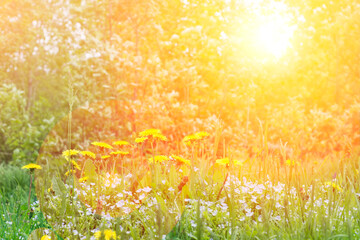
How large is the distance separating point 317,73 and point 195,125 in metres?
2.84

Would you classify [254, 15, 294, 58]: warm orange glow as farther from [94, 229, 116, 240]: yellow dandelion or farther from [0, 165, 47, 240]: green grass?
[94, 229, 116, 240]: yellow dandelion

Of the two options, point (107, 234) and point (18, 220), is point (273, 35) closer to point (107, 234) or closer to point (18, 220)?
point (18, 220)

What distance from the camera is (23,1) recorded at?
567 centimetres

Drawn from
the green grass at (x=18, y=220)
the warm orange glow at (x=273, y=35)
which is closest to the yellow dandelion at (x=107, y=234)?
the green grass at (x=18, y=220)

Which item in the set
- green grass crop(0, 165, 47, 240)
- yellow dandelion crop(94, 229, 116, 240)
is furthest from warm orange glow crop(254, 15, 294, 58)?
yellow dandelion crop(94, 229, 116, 240)

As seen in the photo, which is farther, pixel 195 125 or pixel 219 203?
pixel 195 125

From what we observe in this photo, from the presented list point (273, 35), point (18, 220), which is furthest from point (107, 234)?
point (273, 35)

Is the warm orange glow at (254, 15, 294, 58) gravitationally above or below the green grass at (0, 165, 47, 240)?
above

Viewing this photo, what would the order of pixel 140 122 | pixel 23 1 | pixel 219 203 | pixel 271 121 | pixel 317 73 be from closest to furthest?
pixel 219 203 → pixel 140 122 → pixel 23 1 → pixel 271 121 → pixel 317 73

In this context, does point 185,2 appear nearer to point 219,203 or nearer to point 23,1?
point 23,1

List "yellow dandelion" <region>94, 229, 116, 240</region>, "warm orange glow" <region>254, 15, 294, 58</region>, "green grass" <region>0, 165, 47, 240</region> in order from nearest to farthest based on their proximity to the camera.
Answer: "yellow dandelion" <region>94, 229, 116, 240</region>
"green grass" <region>0, 165, 47, 240</region>
"warm orange glow" <region>254, 15, 294, 58</region>

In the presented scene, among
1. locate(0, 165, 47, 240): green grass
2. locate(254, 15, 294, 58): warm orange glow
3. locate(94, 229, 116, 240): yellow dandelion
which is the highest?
locate(254, 15, 294, 58): warm orange glow

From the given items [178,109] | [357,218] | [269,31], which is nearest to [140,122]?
[178,109]

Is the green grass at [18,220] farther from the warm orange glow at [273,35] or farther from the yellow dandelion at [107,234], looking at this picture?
the warm orange glow at [273,35]
